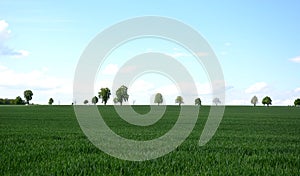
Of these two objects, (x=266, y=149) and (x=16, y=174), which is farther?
(x=266, y=149)

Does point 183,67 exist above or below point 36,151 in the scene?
above

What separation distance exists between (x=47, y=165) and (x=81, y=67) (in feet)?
16.7

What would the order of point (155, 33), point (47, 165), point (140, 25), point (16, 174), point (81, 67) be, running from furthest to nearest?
point (155, 33), point (140, 25), point (81, 67), point (47, 165), point (16, 174)

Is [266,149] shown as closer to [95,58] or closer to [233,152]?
[233,152]

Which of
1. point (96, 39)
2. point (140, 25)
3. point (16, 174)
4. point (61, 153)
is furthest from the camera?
point (140, 25)

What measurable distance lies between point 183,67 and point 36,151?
10.4 m

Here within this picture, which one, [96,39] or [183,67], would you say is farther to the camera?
[183,67]

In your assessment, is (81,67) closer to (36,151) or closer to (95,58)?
(95,58)

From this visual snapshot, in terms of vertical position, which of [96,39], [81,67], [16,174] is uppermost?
[96,39]

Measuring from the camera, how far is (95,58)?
17.1 metres

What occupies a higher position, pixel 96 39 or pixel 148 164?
pixel 96 39

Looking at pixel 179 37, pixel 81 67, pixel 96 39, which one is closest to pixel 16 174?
pixel 81 67

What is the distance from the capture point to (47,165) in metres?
→ 11.5

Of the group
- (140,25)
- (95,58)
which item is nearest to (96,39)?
(95,58)
